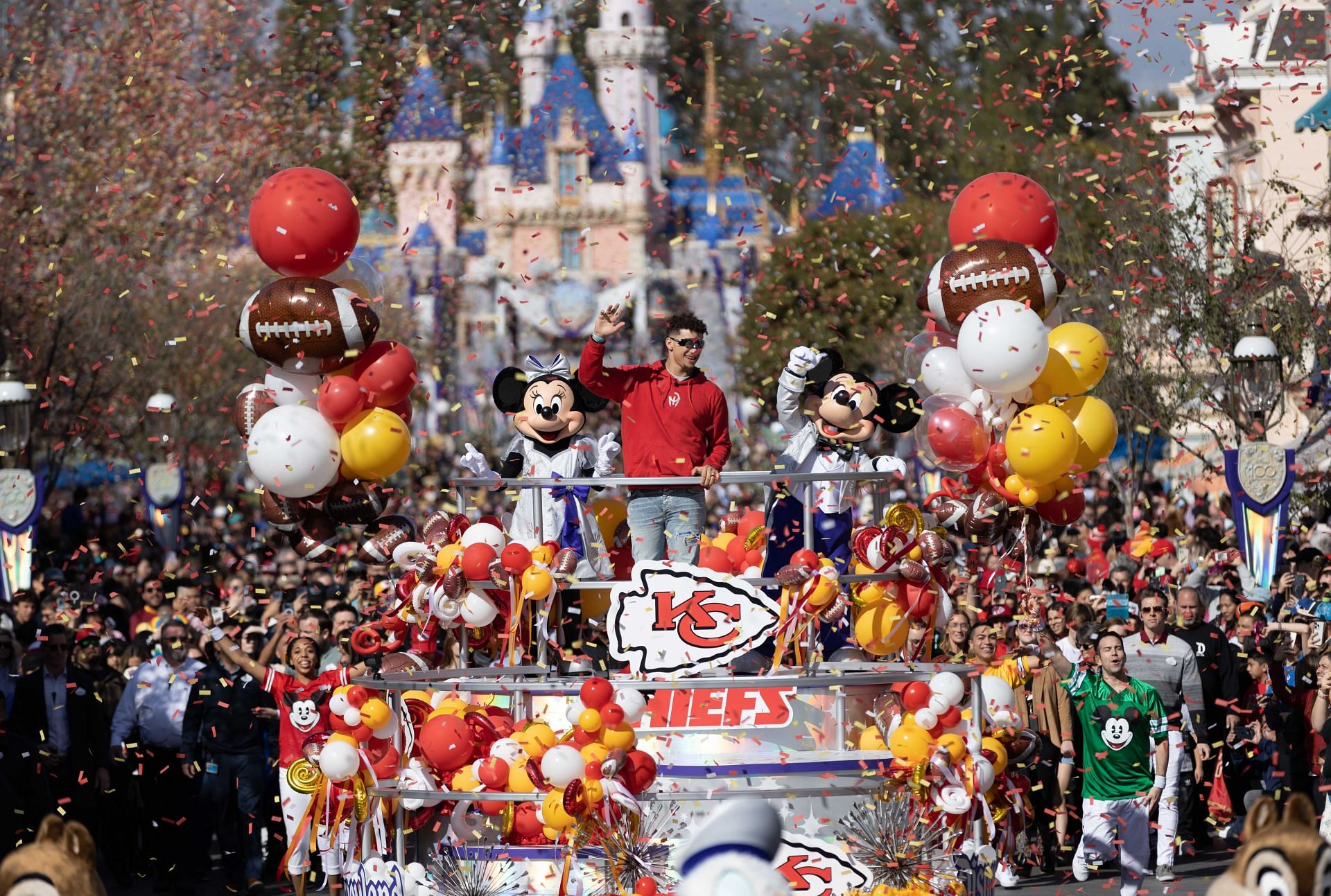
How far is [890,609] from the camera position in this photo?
10391mm

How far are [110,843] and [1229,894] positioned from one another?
1101cm

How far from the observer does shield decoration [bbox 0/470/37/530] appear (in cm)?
1862

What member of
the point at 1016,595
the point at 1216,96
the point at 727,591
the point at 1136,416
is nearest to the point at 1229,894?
the point at 727,591

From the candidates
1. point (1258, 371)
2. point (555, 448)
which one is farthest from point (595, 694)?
point (1258, 371)

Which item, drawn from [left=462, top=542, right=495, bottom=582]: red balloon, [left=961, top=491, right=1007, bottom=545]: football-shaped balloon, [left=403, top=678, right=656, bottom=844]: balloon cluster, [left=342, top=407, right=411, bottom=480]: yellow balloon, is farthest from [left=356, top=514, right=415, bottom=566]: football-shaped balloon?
[left=961, top=491, right=1007, bottom=545]: football-shaped balloon

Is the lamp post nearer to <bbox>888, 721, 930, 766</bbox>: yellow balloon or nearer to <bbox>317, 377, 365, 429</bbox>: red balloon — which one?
<bbox>317, 377, 365, 429</bbox>: red balloon

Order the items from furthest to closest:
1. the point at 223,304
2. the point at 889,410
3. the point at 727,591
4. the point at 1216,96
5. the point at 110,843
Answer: the point at 223,304
the point at 1216,96
the point at 110,843
the point at 889,410
the point at 727,591

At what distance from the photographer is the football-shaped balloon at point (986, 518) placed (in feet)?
36.2

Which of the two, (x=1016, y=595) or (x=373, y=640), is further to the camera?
(x=1016, y=595)

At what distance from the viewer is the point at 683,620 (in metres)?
9.68

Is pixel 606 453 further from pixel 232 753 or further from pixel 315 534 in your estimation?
pixel 232 753

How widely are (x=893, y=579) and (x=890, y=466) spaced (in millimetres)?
750

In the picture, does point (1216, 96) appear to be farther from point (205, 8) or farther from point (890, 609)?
point (890, 609)

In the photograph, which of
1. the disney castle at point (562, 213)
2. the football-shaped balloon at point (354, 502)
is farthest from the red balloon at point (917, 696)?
the disney castle at point (562, 213)
